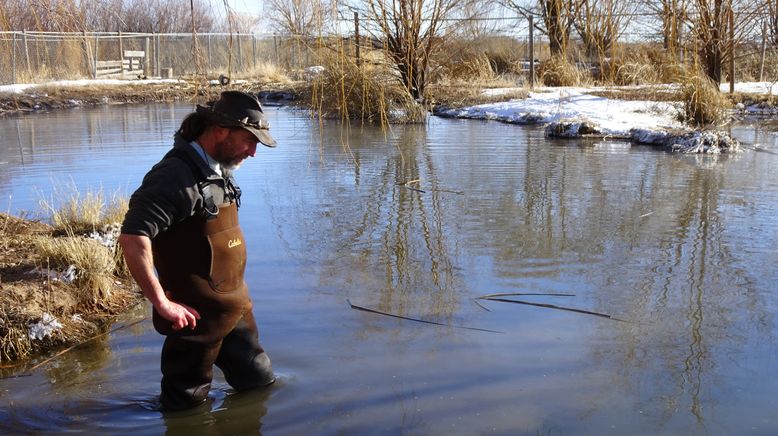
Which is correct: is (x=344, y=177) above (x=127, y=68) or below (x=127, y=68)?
below

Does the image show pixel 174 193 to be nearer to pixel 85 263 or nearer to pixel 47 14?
pixel 85 263

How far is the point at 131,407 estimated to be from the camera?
160 inches

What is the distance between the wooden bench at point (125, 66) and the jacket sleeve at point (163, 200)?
30.5 metres

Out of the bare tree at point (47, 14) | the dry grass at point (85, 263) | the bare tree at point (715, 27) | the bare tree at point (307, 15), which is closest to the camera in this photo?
the bare tree at point (47, 14)

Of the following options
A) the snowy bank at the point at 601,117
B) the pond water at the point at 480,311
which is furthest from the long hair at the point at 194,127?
the snowy bank at the point at 601,117

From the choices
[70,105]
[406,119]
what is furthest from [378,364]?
[70,105]

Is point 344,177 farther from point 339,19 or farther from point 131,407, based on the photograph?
point 131,407

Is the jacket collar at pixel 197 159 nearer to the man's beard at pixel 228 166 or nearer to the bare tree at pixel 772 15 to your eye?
the man's beard at pixel 228 166

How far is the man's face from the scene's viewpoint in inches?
138

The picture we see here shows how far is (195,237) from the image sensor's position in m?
3.48

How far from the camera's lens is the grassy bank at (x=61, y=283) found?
15.9 ft

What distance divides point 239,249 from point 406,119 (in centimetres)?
1383

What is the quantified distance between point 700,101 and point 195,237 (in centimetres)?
1274

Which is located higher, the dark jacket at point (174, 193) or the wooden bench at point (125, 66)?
the wooden bench at point (125, 66)
